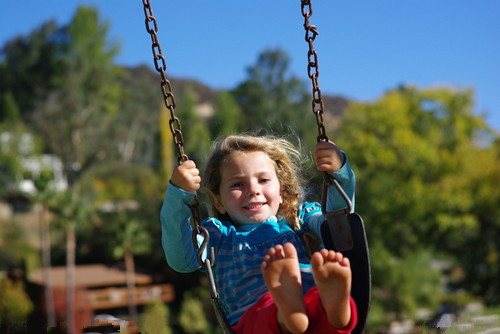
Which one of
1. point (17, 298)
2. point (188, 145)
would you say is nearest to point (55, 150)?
point (188, 145)

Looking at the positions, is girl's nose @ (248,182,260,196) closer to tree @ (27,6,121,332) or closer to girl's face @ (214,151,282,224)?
girl's face @ (214,151,282,224)

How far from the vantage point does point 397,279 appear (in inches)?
832

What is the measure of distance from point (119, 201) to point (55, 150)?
9172mm

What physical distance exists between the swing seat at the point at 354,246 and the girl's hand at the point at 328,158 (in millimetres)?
195

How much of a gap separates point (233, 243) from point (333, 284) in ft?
2.06

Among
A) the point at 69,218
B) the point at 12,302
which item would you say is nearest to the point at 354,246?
the point at 12,302

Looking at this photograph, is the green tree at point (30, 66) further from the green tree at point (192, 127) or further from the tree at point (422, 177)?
the tree at point (422, 177)

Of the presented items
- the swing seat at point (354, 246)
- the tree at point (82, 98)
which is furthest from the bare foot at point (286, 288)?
the tree at point (82, 98)

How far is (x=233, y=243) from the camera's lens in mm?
2359

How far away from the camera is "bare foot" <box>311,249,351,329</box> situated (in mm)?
1812

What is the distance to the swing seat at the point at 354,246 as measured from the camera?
79.0 inches

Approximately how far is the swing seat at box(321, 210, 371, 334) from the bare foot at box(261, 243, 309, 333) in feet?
0.74

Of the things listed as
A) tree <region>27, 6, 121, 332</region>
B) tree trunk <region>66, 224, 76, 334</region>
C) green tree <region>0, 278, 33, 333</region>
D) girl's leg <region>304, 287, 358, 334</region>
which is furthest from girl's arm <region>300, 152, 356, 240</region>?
tree <region>27, 6, 121, 332</region>

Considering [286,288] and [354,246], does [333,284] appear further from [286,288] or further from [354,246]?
[354,246]
